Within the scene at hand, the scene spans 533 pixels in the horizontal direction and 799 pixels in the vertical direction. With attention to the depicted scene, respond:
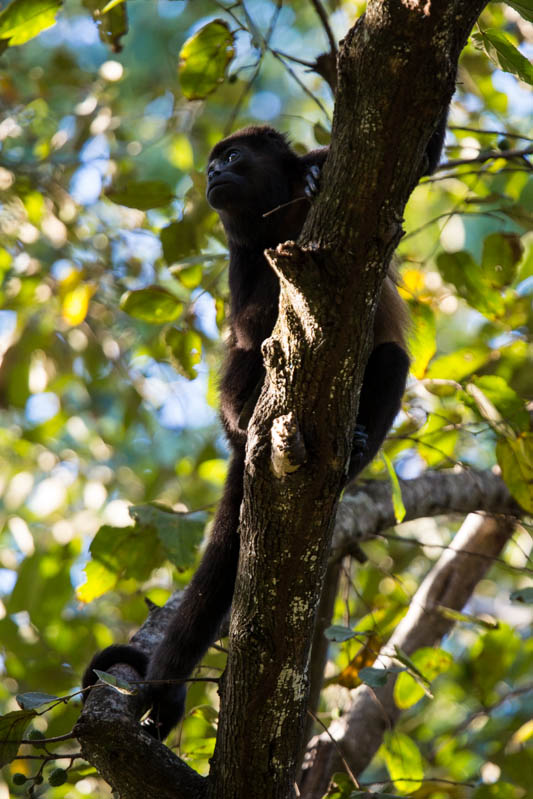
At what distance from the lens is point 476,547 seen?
3.69 metres

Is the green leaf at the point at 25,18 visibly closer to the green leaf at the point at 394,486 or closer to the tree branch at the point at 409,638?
the green leaf at the point at 394,486

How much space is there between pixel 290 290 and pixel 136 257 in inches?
159

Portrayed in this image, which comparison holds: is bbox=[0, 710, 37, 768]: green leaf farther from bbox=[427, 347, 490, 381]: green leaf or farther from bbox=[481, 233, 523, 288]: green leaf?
bbox=[481, 233, 523, 288]: green leaf

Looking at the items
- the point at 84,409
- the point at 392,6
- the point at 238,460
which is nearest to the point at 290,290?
the point at 392,6

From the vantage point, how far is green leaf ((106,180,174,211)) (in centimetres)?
311

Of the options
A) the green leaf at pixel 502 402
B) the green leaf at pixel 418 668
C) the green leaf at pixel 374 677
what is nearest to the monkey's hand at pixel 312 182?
the green leaf at pixel 502 402

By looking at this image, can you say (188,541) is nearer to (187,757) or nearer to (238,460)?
(238,460)

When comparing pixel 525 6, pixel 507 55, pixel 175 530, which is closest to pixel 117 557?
pixel 175 530

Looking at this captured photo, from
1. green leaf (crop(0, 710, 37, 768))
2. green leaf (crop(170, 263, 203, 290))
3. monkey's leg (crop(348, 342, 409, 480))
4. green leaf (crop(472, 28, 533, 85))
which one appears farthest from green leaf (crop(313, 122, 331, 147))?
green leaf (crop(0, 710, 37, 768))

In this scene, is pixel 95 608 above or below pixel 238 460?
below

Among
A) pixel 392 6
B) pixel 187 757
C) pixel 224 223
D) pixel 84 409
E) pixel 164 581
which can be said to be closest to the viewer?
pixel 392 6

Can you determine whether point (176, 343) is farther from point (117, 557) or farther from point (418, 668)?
point (418, 668)

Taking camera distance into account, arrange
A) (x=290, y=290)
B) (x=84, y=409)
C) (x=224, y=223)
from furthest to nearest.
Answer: (x=84, y=409) → (x=224, y=223) → (x=290, y=290)

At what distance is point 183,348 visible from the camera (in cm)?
328
